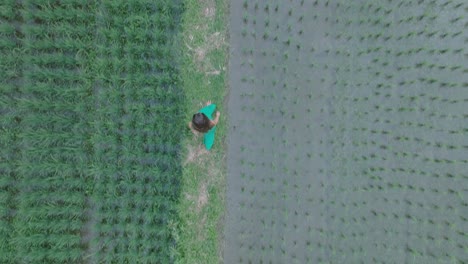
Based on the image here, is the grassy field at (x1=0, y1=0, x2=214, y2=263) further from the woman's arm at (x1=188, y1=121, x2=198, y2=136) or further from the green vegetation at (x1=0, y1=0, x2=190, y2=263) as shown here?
the woman's arm at (x1=188, y1=121, x2=198, y2=136)

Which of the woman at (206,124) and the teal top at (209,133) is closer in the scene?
the woman at (206,124)

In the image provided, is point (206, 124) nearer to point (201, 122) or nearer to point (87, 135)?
point (201, 122)

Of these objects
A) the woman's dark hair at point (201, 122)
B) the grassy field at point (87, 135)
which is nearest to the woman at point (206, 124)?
the woman's dark hair at point (201, 122)

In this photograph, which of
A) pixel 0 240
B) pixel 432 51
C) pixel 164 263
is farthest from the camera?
pixel 432 51

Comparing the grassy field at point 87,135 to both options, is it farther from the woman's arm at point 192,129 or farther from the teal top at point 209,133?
the teal top at point 209,133

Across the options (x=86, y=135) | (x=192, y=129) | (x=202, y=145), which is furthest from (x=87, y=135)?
(x=202, y=145)

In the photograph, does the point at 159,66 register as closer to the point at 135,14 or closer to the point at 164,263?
the point at 135,14

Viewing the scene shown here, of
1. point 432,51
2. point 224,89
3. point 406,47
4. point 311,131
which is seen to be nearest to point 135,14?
point 224,89
